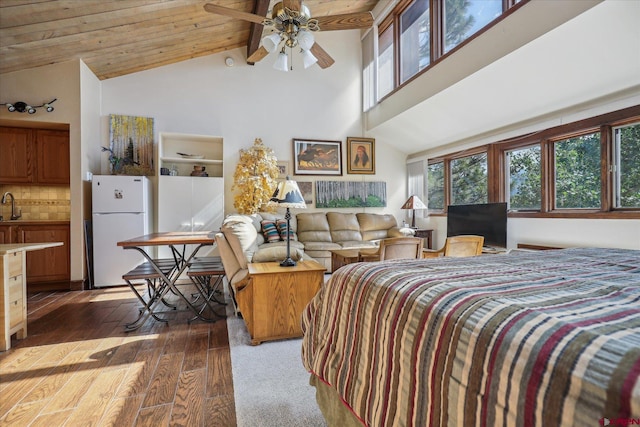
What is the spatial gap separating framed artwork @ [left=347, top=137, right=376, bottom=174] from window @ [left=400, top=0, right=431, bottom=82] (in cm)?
140

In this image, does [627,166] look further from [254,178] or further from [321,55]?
[254,178]

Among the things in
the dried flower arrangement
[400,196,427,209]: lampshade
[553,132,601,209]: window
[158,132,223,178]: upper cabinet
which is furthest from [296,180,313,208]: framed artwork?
[553,132,601,209]: window

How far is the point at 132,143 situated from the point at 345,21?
12.4 feet

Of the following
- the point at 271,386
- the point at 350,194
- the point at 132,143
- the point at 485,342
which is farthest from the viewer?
the point at 350,194

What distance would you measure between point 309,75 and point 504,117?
346 centimetres

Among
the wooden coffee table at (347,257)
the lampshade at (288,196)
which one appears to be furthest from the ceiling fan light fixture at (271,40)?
the wooden coffee table at (347,257)

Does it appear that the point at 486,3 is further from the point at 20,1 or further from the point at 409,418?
the point at 20,1

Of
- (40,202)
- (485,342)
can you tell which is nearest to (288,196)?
(485,342)

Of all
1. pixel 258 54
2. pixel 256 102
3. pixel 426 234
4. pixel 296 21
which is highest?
pixel 256 102

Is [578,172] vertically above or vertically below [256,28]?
below

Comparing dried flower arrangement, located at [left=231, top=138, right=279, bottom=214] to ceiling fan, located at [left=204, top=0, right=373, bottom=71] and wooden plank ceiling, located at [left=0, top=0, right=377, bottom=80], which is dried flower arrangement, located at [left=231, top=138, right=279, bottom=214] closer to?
wooden plank ceiling, located at [left=0, top=0, right=377, bottom=80]

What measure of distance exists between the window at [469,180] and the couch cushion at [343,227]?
177 cm

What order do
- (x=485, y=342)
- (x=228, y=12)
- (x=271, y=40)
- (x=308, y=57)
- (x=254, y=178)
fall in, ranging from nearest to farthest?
(x=485, y=342) → (x=228, y=12) → (x=271, y=40) → (x=308, y=57) → (x=254, y=178)

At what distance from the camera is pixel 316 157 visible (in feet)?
18.6
